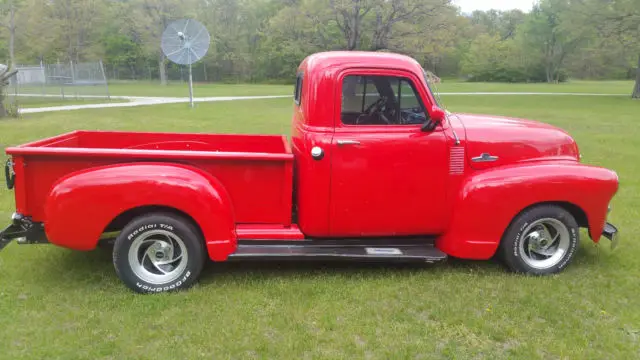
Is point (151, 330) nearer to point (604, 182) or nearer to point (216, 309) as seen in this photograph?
point (216, 309)

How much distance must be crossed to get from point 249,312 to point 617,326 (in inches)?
→ 106

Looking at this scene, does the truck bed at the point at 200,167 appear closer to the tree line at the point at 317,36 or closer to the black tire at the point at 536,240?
the black tire at the point at 536,240

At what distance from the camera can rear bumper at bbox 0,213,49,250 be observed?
Result: 13.0 ft

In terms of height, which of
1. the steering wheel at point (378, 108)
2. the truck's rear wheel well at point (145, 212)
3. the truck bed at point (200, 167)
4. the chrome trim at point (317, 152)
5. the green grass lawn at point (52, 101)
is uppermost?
the steering wheel at point (378, 108)

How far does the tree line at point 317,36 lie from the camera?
2883cm

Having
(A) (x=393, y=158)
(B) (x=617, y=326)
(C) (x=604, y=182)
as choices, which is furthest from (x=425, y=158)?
(B) (x=617, y=326)

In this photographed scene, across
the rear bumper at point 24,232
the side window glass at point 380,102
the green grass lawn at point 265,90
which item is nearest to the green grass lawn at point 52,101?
the green grass lawn at point 265,90

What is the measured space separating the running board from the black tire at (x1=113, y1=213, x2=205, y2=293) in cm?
35

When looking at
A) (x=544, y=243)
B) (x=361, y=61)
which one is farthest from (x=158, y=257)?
(x=544, y=243)

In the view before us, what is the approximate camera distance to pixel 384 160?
164 inches

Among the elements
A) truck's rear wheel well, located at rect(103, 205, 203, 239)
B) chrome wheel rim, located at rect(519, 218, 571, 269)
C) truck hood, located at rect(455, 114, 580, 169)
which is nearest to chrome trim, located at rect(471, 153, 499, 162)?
truck hood, located at rect(455, 114, 580, 169)

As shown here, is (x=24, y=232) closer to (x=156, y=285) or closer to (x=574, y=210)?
(x=156, y=285)

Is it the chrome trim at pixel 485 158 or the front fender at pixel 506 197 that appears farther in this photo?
the chrome trim at pixel 485 158

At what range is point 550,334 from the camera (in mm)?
3514
